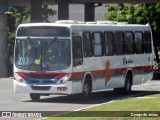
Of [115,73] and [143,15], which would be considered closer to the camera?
[115,73]

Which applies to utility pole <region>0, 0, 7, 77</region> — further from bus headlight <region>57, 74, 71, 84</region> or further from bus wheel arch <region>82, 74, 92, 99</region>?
bus headlight <region>57, 74, 71, 84</region>

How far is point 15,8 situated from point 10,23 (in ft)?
7.38

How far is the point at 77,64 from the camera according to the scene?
23734mm

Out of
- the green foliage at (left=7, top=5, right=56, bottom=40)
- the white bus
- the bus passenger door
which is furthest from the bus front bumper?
the green foliage at (left=7, top=5, right=56, bottom=40)

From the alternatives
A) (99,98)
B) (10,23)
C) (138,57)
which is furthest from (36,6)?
(10,23)

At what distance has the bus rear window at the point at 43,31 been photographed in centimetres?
2369

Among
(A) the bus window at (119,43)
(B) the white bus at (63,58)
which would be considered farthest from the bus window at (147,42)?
(B) the white bus at (63,58)

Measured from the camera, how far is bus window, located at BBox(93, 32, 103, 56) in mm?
25422

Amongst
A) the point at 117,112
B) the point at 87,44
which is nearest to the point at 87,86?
the point at 87,44

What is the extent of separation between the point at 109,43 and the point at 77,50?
298 centimetres

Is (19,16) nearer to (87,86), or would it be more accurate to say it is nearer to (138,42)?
(138,42)

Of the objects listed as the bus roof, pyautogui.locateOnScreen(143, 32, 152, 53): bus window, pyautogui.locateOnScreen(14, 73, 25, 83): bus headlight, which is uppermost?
the bus roof

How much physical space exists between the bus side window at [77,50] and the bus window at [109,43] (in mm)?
2424

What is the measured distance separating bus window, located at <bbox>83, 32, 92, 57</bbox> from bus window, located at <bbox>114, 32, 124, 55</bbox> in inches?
96.5
